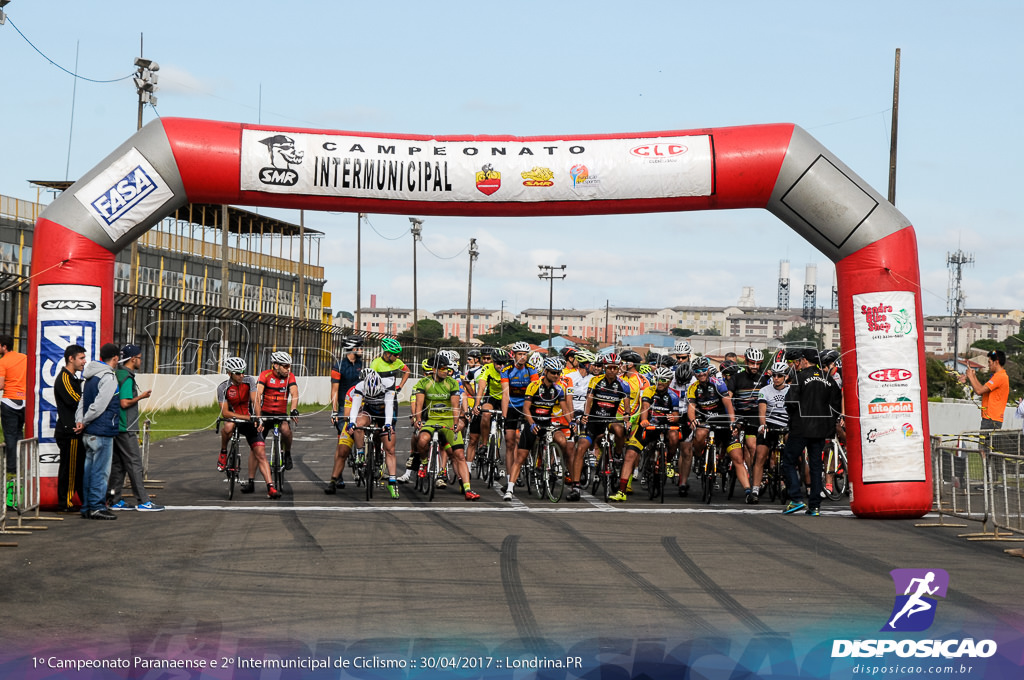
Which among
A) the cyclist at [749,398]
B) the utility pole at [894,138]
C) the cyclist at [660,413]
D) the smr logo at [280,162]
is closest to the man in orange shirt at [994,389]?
the cyclist at [749,398]

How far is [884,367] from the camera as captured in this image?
12.9 meters

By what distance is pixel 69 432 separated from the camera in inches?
494

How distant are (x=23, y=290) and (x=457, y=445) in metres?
11.3

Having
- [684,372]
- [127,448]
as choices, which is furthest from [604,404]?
[127,448]

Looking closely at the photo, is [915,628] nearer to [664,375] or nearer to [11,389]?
[664,375]

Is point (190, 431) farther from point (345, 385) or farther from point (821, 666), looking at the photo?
point (821, 666)

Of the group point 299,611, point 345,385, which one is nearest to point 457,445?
point 345,385

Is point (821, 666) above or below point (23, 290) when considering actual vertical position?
below

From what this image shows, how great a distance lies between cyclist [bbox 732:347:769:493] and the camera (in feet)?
49.1

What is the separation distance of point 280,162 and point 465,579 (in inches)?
247

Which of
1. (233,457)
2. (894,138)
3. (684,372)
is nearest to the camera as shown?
(233,457)

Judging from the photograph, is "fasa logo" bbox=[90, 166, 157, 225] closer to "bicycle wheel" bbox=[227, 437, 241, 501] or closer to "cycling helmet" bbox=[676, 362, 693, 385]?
"bicycle wheel" bbox=[227, 437, 241, 501]

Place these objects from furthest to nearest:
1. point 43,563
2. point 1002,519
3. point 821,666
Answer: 1. point 1002,519
2. point 43,563
3. point 821,666

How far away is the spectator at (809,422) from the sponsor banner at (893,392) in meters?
0.67
